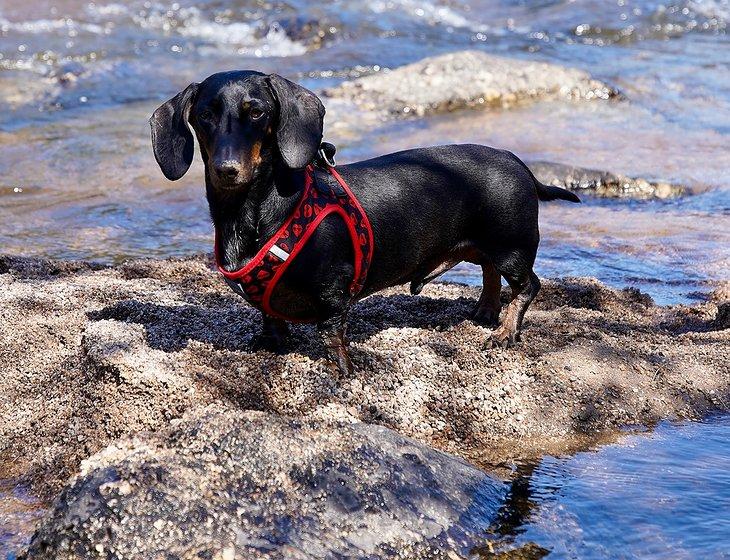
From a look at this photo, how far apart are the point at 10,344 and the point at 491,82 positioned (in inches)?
299

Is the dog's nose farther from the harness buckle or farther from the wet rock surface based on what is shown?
the wet rock surface

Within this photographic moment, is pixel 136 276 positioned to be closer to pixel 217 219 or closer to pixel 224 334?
pixel 224 334

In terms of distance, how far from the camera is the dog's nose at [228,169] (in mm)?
3523

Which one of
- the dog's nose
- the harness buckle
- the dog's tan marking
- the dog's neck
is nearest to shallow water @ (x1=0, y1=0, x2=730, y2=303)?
the harness buckle

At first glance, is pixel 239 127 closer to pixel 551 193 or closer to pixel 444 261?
pixel 444 261

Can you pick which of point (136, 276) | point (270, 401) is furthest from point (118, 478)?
point (136, 276)

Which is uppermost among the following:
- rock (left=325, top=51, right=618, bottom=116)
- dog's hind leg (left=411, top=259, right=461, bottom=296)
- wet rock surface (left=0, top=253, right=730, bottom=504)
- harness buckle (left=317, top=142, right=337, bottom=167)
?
harness buckle (left=317, top=142, right=337, bottom=167)

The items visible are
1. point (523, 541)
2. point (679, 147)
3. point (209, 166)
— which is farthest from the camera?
point (679, 147)

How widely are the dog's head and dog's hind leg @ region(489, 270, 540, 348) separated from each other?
1341 millimetres

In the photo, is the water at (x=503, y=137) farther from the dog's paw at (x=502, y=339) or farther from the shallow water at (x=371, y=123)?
the dog's paw at (x=502, y=339)

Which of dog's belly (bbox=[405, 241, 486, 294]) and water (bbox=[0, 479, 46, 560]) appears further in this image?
dog's belly (bbox=[405, 241, 486, 294])

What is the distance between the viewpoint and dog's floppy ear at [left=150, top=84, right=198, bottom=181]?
3.87 metres

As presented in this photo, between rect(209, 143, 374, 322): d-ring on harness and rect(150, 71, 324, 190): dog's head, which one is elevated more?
rect(150, 71, 324, 190): dog's head

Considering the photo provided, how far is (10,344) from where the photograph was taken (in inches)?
171
